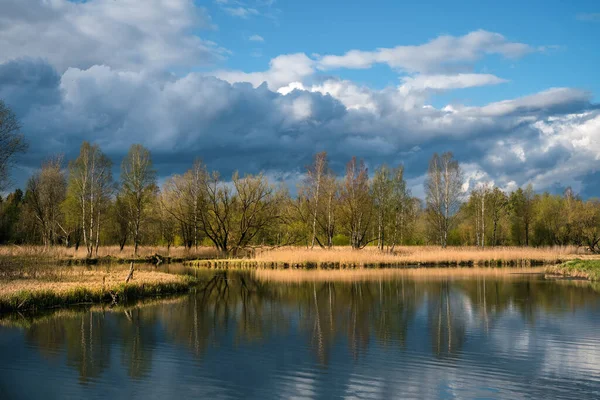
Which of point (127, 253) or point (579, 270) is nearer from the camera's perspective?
point (579, 270)

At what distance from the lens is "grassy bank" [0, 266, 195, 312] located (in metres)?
21.7

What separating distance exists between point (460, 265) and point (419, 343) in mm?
37088

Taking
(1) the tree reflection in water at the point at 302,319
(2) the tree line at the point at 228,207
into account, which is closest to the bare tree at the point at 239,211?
(2) the tree line at the point at 228,207

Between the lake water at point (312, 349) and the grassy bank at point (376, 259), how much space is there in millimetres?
21232

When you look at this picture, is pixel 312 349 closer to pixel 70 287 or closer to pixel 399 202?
pixel 70 287

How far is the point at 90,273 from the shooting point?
32406 mm

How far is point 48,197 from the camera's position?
5975cm

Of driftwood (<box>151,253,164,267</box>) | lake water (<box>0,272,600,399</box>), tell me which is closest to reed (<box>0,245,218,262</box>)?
driftwood (<box>151,253,164,267</box>)

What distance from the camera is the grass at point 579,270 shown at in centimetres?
3638

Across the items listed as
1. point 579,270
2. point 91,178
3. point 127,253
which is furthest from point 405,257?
point 91,178


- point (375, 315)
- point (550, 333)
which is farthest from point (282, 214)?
point (550, 333)

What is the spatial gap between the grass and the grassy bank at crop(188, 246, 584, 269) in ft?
31.8

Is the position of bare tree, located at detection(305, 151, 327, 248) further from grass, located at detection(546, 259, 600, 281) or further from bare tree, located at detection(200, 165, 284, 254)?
grass, located at detection(546, 259, 600, 281)

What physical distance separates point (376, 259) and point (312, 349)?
3542 cm
